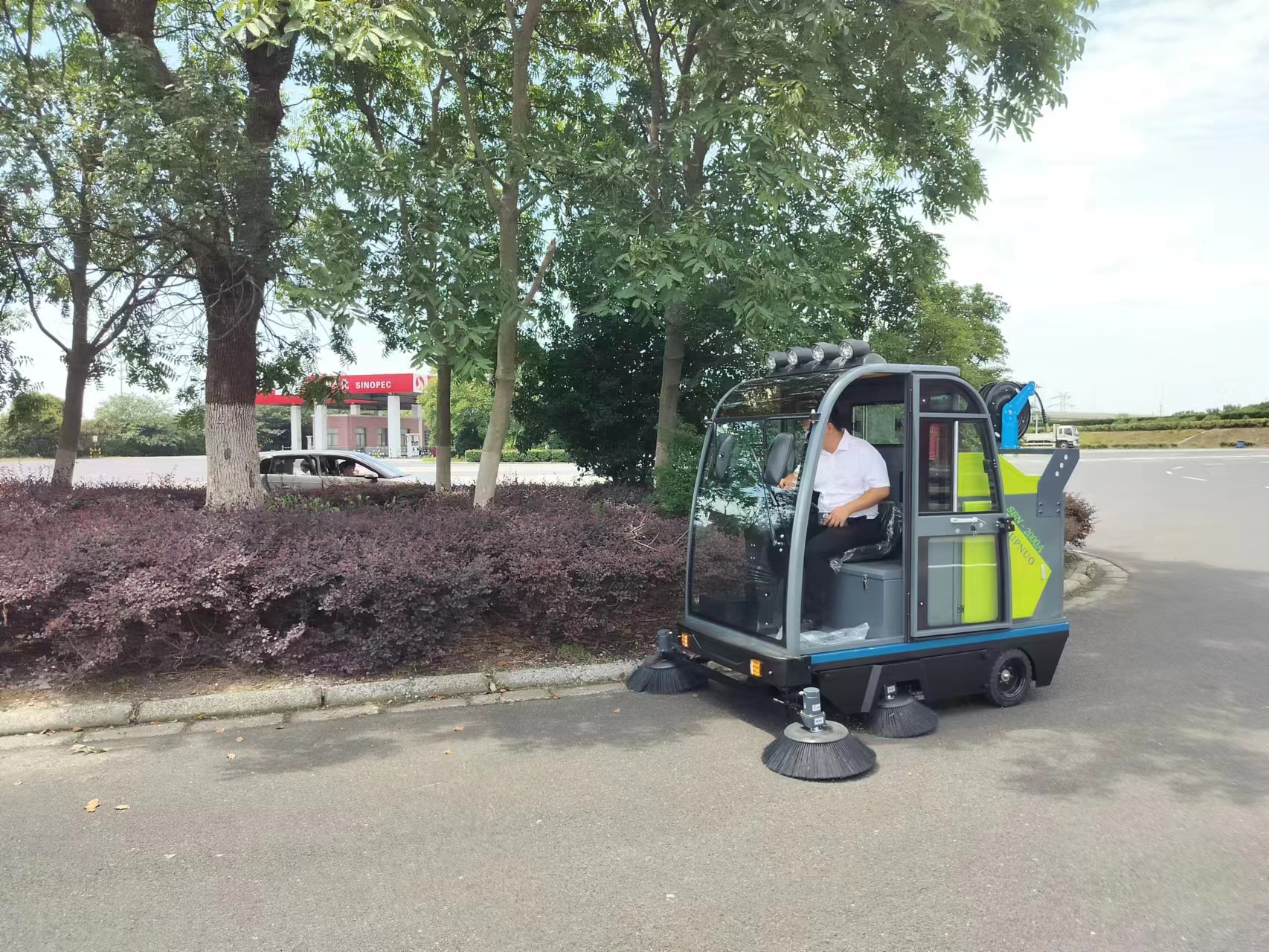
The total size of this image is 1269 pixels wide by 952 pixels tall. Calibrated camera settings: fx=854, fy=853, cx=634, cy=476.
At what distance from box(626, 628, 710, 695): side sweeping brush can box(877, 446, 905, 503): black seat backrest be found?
5.65 ft

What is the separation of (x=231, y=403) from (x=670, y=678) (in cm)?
540

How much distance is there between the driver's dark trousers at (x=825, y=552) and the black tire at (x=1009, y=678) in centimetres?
113

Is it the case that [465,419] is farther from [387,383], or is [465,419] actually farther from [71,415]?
[71,415]

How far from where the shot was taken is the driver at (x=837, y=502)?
5.02 m

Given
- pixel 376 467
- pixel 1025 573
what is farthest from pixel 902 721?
pixel 376 467

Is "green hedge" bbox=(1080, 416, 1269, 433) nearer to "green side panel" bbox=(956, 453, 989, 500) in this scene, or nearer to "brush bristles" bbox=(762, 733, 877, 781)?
"green side panel" bbox=(956, 453, 989, 500)

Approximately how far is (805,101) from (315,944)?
619cm

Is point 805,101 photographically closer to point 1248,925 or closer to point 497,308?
point 497,308

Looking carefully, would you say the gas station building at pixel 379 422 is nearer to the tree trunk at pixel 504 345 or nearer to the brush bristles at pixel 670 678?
the tree trunk at pixel 504 345

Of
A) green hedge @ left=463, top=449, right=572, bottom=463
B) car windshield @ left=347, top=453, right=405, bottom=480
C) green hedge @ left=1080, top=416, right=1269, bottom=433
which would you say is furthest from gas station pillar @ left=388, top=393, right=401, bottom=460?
green hedge @ left=1080, top=416, right=1269, bottom=433

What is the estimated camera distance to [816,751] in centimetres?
434

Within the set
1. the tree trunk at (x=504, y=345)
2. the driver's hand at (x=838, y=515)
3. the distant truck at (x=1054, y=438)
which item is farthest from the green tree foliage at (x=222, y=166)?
the distant truck at (x=1054, y=438)

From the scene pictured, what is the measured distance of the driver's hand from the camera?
4.98 m

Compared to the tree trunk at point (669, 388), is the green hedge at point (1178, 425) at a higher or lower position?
higher
